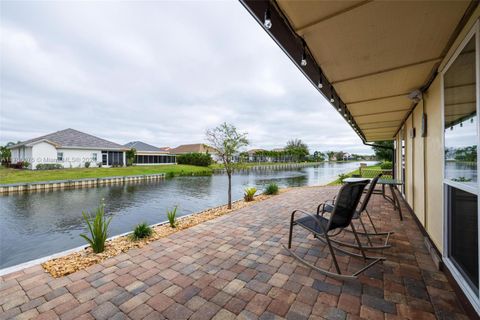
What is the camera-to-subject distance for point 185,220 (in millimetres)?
4363

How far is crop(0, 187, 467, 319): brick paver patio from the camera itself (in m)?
1.53

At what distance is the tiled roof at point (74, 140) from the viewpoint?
65.2 ft

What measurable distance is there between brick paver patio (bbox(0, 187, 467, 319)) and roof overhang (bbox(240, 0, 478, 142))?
84.2 inches

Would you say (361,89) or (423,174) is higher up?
(361,89)

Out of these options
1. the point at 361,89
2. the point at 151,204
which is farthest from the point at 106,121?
the point at 361,89

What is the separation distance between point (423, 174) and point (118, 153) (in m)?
27.8

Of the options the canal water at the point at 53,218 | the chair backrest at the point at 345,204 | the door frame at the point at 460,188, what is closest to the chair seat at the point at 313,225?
the chair backrest at the point at 345,204

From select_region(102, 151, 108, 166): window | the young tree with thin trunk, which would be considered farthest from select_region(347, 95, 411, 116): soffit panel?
select_region(102, 151, 108, 166): window

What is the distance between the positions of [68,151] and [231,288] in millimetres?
25686

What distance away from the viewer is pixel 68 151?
20.3m

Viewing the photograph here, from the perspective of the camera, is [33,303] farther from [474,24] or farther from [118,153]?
[118,153]

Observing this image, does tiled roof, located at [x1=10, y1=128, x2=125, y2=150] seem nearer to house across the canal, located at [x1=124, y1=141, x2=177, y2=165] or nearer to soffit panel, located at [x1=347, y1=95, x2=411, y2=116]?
house across the canal, located at [x1=124, y1=141, x2=177, y2=165]

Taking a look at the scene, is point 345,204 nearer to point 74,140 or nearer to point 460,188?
point 460,188

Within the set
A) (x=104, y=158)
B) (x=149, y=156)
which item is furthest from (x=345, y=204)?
(x=149, y=156)
